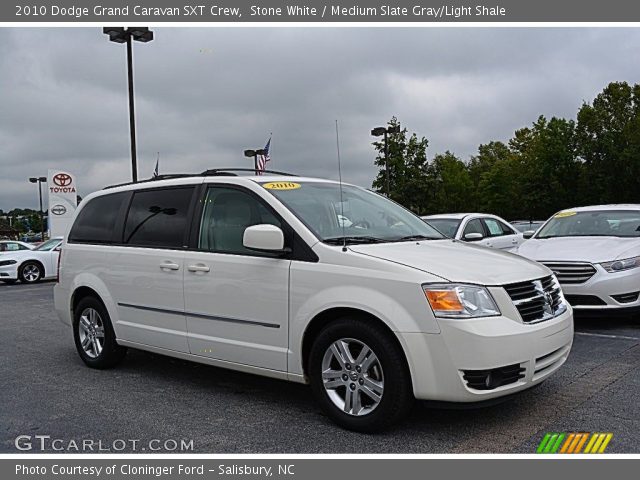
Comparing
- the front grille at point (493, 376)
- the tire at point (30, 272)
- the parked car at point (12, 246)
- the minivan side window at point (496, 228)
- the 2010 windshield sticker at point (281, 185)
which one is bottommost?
the tire at point (30, 272)

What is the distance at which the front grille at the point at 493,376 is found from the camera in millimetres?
3885

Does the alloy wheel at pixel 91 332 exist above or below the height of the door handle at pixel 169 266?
below

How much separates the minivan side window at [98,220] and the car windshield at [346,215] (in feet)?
6.42

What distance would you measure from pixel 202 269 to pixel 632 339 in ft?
15.8

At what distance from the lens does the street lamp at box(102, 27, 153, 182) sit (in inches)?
637

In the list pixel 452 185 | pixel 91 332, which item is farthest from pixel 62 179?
pixel 452 185

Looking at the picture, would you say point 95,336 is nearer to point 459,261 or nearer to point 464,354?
point 459,261

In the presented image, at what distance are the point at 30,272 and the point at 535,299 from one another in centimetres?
1744

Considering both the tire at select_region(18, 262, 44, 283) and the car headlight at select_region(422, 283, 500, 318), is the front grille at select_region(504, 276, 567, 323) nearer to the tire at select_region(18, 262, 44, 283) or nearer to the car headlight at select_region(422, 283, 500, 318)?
the car headlight at select_region(422, 283, 500, 318)

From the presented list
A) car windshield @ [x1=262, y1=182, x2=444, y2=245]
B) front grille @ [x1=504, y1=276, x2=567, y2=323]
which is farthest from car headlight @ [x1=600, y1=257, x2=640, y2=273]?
front grille @ [x1=504, y1=276, x2=567, y2=323]

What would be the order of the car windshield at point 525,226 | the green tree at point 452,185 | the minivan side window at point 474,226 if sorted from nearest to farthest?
the minivan side window at point 474,226, the car windshield at point 525,226, the green tree at point 452,185

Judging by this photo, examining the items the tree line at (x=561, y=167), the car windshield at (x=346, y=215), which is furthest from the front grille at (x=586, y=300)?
the tree line at (x=561, y=167)

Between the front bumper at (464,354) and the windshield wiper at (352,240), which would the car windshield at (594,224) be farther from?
the front bumper at (464,354)
